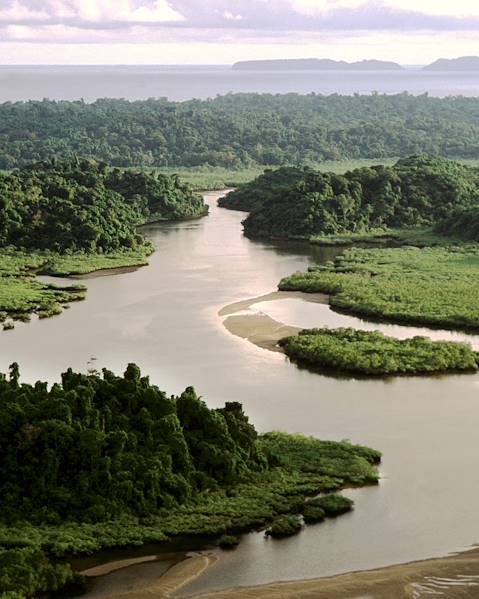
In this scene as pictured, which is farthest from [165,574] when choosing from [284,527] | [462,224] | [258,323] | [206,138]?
[206,138]

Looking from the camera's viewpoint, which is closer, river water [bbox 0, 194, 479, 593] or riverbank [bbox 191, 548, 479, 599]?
riverbank [bbox 191, 548, 479, 599]

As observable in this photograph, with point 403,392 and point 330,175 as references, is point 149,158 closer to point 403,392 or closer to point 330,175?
point 330,175

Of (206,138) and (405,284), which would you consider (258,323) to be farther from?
(206,138)

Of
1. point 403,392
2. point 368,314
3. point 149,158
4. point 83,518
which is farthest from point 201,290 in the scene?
point 149,158

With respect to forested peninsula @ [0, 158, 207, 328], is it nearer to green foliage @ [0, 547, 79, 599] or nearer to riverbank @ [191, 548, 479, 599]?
green foliage @ [0, 547, 79, 599]

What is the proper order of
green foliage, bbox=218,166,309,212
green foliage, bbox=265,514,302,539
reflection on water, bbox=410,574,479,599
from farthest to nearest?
green foliage, bbox=218,166,309,212 → green foliage, bbox=265,514,302,539 → reflection on water, bbox=410,574,479,599

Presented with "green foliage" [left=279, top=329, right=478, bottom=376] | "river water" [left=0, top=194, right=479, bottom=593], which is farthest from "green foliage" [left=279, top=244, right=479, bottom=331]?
"green foliage" [left=279, top=329, right=478, bottom=376]
